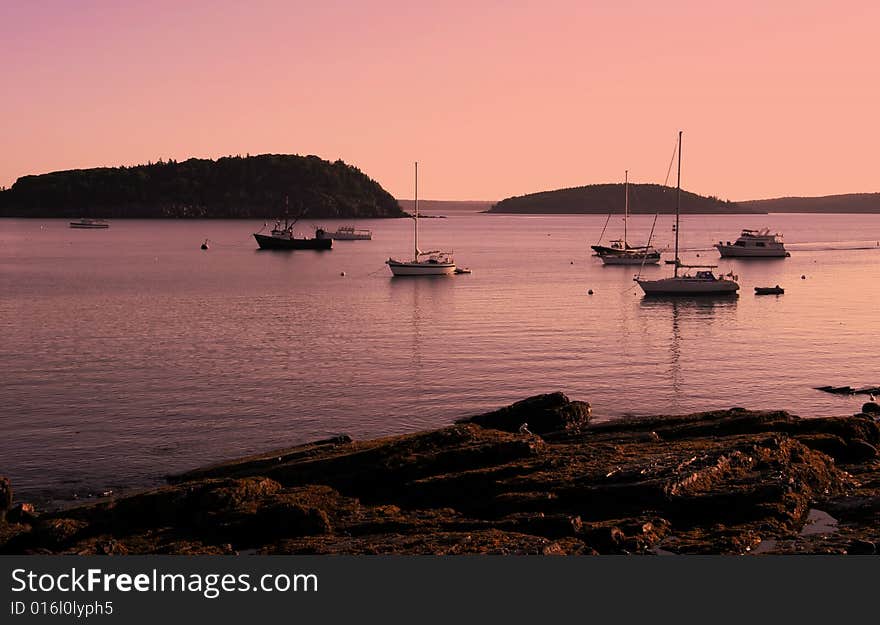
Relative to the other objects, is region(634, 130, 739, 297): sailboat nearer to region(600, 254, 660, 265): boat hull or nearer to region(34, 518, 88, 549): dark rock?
region(600, 254, 660, 265): boat hull

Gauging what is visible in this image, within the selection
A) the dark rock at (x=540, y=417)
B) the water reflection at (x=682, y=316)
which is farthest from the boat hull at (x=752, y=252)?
the dark rock at (x=540, y=417)

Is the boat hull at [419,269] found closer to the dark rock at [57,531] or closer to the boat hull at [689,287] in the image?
the boat hull at [689,287]

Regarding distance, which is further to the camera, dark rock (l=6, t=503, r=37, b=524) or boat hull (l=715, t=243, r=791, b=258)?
boat hull (l=715, t=243, r=791, b=258)

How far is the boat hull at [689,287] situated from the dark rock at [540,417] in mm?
52106

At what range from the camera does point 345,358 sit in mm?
47312

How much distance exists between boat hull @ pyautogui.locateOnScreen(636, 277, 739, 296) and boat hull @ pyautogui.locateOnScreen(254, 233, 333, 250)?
86.7 meters

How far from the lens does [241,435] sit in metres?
31.3

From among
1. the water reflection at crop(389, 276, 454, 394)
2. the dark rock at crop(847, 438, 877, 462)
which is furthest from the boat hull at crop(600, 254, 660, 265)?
the dark rock at crop(847, 438, 877, 462)

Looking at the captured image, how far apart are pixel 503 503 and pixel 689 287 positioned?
209ft

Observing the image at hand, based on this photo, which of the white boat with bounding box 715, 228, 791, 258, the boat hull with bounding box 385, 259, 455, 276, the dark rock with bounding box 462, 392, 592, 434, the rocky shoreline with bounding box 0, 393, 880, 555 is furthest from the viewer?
the white boat with bounding box 715, 228, 791, 258

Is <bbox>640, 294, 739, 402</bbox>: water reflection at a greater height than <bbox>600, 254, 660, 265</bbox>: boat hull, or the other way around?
<bbox>600, 254, 660, 265</bbox>: boat hull

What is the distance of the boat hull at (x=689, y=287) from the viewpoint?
80188 millimetres

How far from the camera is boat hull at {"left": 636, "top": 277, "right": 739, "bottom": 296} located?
80188 millimetres

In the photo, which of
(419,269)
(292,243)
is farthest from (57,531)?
(292,243)
